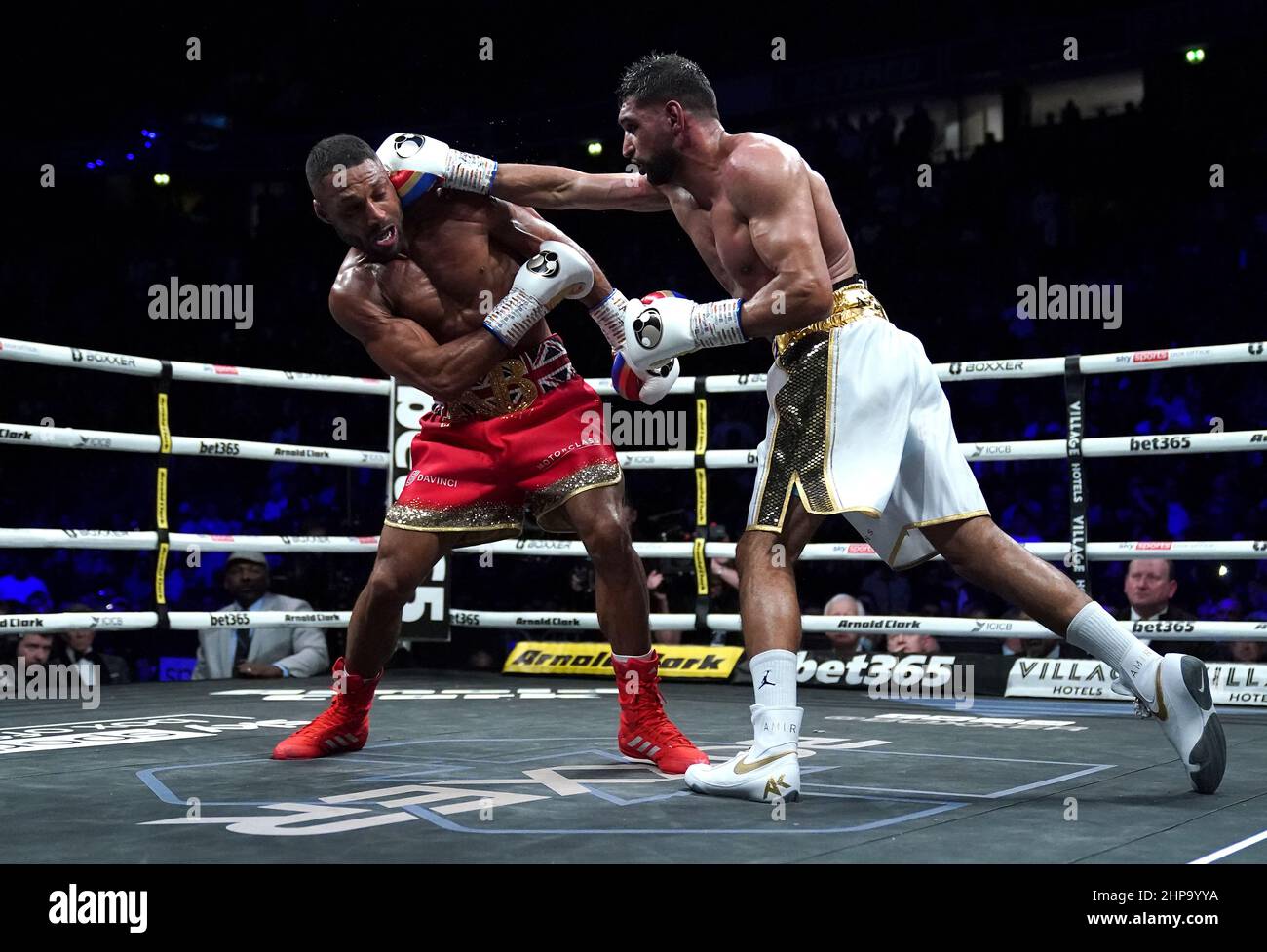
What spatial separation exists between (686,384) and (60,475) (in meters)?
6.10

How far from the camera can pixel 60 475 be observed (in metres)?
9.17

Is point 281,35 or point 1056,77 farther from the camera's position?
point 281,35

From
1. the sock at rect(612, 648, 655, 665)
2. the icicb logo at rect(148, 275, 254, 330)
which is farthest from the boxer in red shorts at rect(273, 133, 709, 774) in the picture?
the icicb logo at rect(148, 275, 254, 330)

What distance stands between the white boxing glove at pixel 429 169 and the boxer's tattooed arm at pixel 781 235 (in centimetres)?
68

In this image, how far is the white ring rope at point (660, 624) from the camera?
392 cm

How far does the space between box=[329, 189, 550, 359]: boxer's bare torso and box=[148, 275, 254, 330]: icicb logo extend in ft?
21.4

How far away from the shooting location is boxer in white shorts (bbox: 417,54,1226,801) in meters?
2.33

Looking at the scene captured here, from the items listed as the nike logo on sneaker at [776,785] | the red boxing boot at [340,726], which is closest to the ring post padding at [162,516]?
the red boxing boot at [340,726]

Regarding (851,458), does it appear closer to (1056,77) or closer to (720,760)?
(720,760)

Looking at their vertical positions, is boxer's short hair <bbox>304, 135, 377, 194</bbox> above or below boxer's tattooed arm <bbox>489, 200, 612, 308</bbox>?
above

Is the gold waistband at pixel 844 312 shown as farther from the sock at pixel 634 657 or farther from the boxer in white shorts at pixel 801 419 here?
the sock at pixel 634 657

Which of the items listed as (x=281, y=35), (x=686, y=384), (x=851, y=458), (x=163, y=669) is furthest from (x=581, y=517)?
(x=281, y=35)

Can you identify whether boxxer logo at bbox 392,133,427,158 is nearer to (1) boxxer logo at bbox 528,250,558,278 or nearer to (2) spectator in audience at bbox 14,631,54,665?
(1) boxxer logo at bbox 528,250,558,278

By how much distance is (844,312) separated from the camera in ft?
8.13
